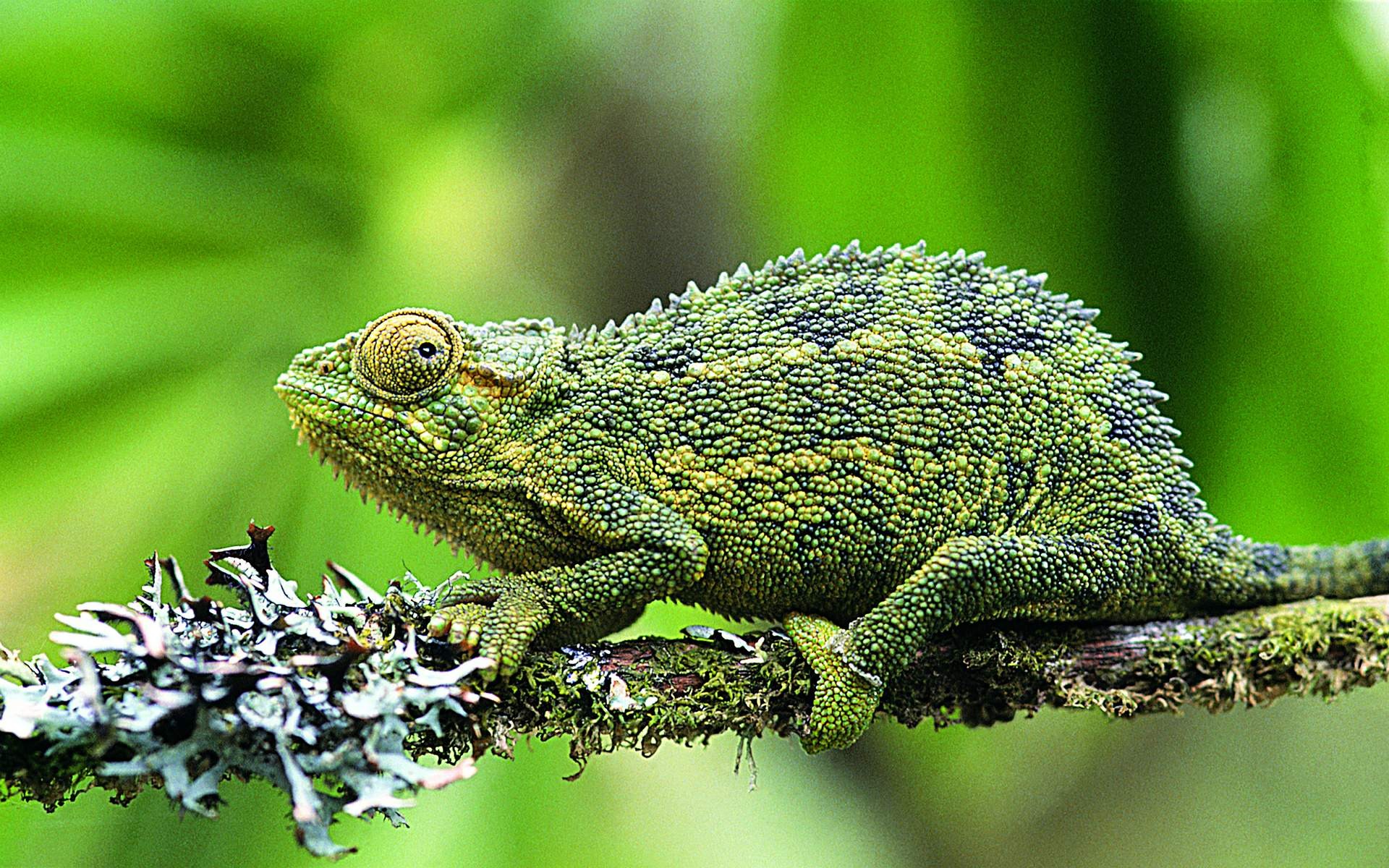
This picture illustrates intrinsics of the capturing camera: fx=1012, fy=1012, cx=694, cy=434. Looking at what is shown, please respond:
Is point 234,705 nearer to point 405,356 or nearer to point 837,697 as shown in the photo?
point 405,356

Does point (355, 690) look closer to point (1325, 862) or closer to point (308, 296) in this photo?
point (308, 296)

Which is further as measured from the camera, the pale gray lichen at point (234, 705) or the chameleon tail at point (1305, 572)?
the chameleon tail at point (1305, 572)

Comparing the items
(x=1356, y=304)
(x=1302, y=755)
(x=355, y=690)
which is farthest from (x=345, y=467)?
(x=1302, y=755)

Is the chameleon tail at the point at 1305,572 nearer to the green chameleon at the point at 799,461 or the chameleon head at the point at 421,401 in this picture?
the green chameleon at the point at 799,461

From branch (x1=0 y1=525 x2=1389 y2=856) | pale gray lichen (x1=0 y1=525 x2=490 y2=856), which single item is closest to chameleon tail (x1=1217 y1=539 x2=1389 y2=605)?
branch (x1=0 y1=525 x2=1389 y2=856)

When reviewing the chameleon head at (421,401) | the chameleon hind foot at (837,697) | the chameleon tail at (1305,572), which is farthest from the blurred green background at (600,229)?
the chameleon hind foot at (837,697)
